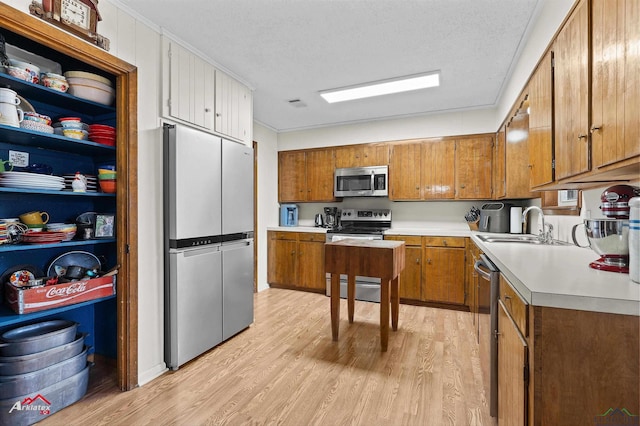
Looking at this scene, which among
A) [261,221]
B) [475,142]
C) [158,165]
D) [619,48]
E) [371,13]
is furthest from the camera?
[261,221]

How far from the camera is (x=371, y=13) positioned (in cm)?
199

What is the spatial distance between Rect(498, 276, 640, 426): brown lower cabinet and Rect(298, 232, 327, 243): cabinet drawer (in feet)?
11.1

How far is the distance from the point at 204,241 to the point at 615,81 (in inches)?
101

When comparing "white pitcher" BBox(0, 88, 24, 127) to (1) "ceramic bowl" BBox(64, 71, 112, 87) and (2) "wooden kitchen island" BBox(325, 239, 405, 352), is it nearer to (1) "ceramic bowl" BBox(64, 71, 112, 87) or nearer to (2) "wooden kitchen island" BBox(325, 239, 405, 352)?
(1) "ceramic bowl" BBox(64, 71, 112, 87)

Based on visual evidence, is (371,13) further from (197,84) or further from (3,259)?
(3,259)

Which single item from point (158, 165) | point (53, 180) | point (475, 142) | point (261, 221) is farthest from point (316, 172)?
point (53, 180)

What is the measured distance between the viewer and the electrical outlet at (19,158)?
6.21 feet

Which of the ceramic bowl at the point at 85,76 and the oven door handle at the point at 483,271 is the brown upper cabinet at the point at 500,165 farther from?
the ceramic bowl at the point at 85,76

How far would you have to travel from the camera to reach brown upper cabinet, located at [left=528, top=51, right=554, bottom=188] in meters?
1.75

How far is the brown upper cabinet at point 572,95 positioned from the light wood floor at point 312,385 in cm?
152

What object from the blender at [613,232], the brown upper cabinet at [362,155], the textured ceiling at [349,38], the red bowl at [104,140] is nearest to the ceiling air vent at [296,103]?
the textured ceiling at [349,38]

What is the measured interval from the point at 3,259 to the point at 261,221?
9.43 feet

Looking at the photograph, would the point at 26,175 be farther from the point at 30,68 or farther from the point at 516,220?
the point at 516,220

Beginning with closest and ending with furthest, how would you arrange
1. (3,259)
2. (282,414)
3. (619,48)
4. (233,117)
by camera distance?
(619,48) < (282,414) < (3,259) < (233,117)
